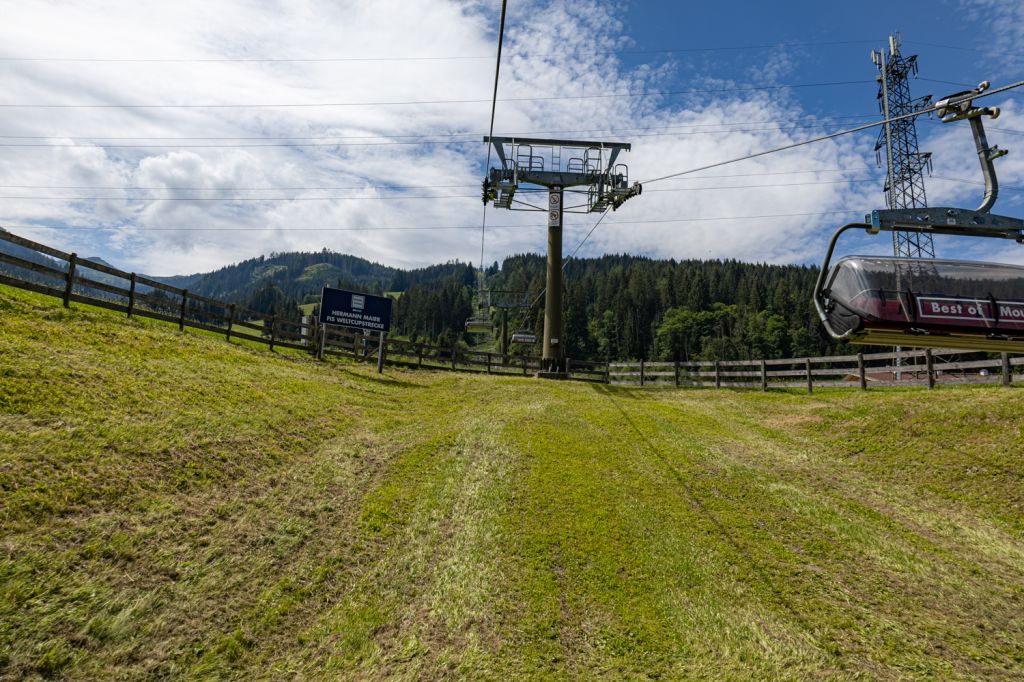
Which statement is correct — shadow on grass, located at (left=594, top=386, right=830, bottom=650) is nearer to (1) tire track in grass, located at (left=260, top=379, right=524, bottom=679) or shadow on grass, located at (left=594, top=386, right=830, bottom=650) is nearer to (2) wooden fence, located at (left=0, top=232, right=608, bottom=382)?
(1) tire track in grass, located at (left=260, top=379, right=524, bottom=679)

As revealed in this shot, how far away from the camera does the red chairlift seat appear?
8.79 meters

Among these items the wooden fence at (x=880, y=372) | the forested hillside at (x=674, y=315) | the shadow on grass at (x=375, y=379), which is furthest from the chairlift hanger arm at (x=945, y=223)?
the forested hillside at (x=674, y=315)

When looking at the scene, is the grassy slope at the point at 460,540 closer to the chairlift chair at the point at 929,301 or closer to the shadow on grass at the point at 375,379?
the chairlift chair at the point at 929,301

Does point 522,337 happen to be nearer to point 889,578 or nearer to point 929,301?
point 929,301

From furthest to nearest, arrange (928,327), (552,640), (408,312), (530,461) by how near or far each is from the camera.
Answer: (408,312) → (530,461) → (928,327) → (552,640)

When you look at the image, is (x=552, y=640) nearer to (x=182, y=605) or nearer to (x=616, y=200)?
(x=182, y=605)

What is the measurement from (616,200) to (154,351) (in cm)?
2320

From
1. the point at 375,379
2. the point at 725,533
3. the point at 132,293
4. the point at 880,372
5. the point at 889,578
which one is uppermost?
the point at 132,293

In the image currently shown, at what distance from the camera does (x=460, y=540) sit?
27.7 ft

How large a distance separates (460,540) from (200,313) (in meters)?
18.3

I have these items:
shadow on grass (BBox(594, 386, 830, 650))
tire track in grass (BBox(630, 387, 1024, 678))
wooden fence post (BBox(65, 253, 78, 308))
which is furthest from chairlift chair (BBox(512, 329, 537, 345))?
wooden fence post (BBox(65, 253, 78, 308))

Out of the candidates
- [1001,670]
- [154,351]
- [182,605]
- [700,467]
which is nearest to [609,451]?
[700,467]

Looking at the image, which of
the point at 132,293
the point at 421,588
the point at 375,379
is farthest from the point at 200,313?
the point at 421,588

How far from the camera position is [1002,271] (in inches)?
355
